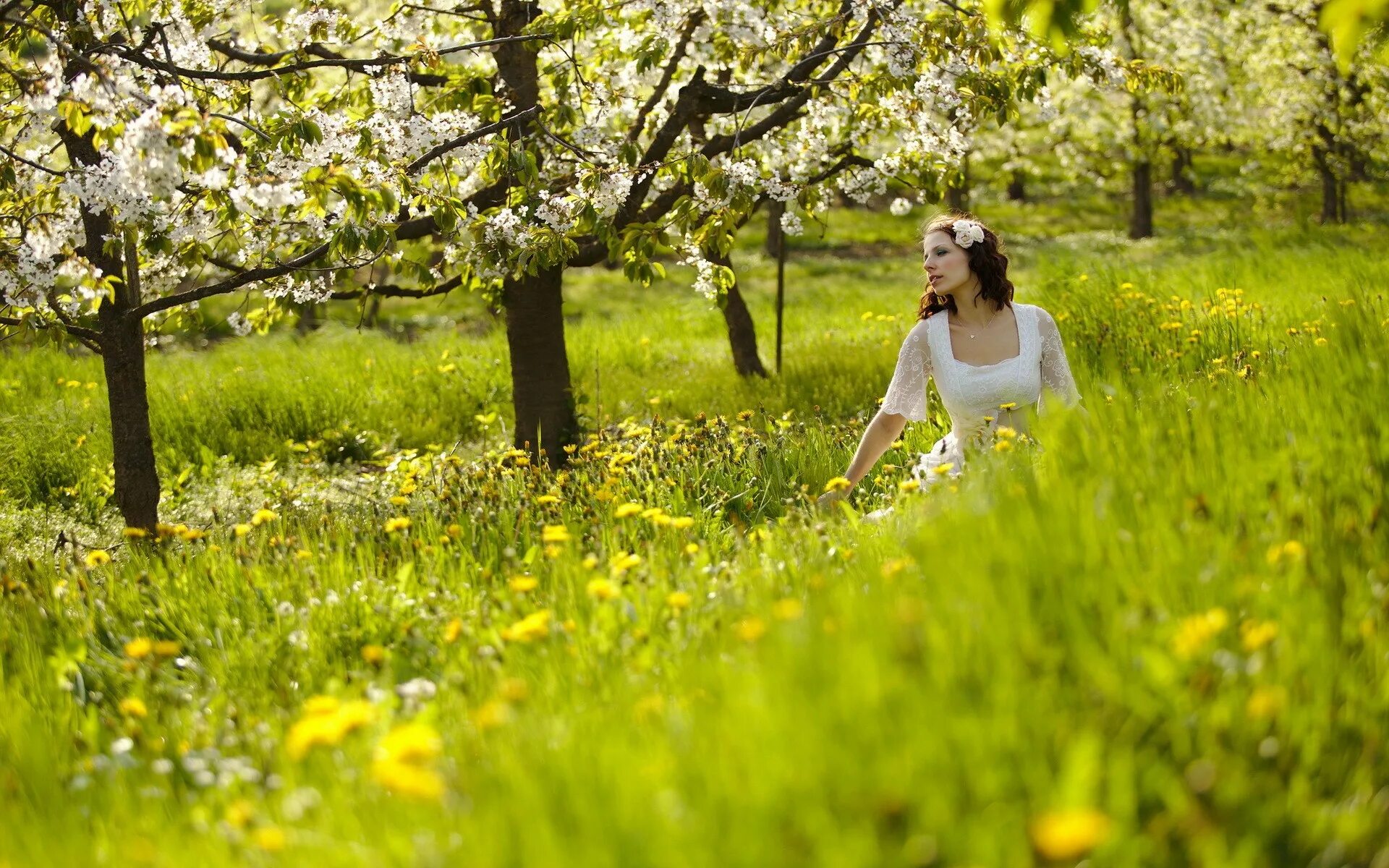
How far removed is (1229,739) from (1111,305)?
22.6 feet

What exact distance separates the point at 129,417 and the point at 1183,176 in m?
37.2

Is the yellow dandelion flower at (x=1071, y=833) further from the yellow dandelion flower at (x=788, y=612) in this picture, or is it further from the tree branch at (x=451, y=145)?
the tree branch at (x=451, y=145)

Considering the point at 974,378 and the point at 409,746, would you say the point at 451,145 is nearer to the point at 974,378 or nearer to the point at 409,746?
the point at 974,378

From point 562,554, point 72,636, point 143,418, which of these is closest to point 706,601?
point 562,554

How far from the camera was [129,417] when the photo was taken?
5.43 m

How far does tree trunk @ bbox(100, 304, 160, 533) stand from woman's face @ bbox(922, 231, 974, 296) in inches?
156

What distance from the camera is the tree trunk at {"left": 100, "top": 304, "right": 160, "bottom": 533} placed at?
532 cm

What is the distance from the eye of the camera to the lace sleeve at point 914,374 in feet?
17.7

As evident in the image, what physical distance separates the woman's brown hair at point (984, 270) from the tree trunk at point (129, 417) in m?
4.02

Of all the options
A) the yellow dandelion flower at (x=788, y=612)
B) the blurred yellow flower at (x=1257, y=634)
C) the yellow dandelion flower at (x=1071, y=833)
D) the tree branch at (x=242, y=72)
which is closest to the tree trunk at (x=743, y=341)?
the tree branch at (x=242, y=72)

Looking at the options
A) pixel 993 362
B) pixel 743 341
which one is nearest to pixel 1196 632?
pixel 993 362

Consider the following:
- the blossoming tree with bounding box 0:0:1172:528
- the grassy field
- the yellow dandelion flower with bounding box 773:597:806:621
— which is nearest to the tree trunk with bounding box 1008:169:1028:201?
the blossoming tree with bounding box 0:0:1172:528

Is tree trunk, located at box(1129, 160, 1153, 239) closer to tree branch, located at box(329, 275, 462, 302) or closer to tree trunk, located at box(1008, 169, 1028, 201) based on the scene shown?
tree trunk, located at box(1008, 169, 1028, 201)

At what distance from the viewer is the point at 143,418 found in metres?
5.48
